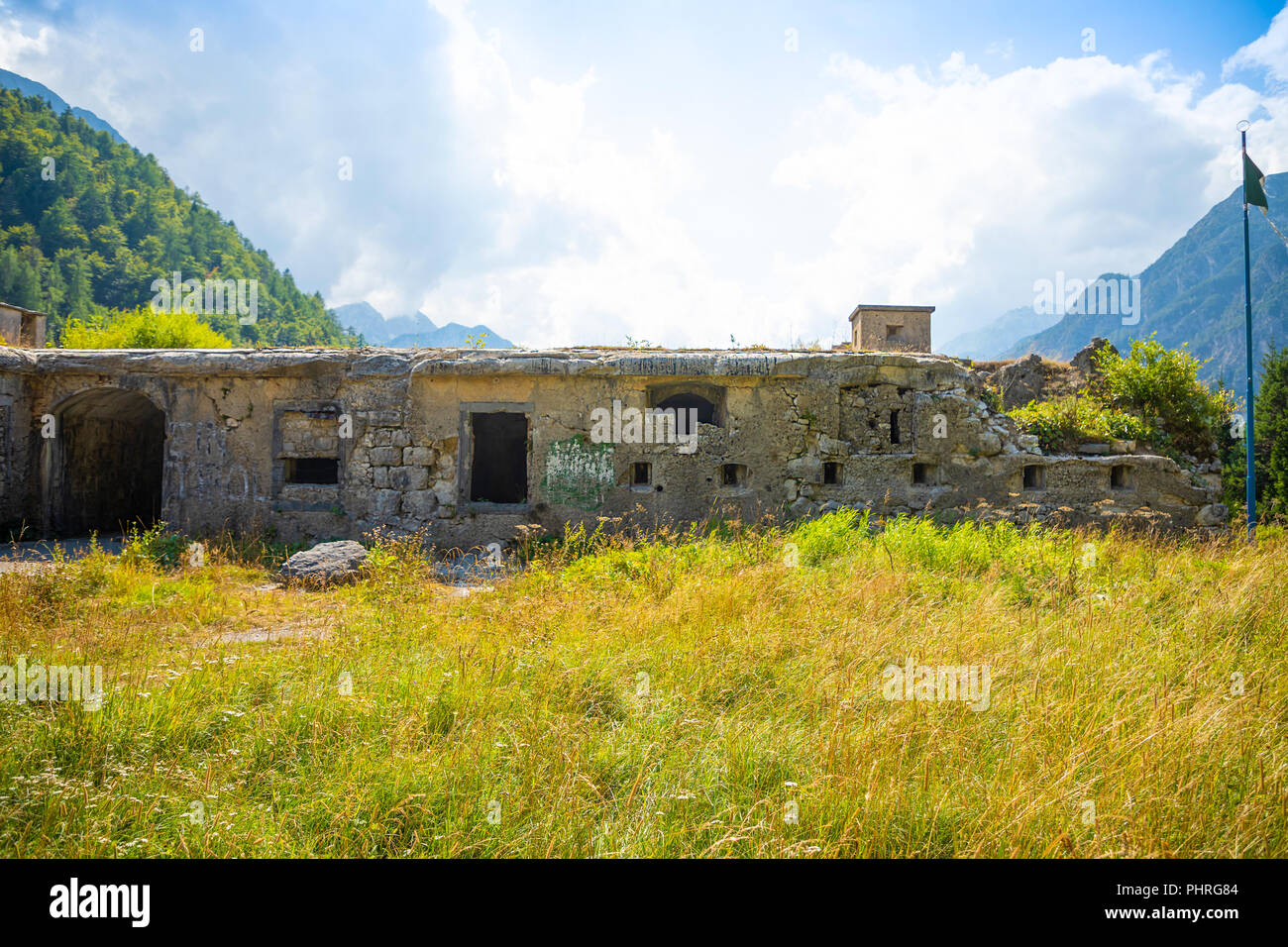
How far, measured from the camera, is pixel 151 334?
20.0 meters

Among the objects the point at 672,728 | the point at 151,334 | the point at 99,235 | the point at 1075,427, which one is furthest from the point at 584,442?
the point at 99,235

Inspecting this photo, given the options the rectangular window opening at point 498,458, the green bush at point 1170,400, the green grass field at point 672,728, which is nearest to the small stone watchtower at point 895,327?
the green bush at point 1170,400

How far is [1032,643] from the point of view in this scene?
3709mm

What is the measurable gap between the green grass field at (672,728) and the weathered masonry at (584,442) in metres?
3.66

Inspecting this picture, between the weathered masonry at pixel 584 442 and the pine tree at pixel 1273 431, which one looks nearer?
the weathered masonry at pixel 584 442

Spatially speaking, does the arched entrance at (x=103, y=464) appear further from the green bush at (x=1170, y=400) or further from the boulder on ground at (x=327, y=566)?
the green bush at (x=1170, y=400)

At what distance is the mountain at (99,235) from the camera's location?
4341cm

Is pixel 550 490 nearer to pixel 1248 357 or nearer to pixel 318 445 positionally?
pixel 318 445

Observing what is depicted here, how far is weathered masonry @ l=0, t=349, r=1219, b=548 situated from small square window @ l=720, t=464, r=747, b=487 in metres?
0.04

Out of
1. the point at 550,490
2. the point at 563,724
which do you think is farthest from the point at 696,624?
the point at 550,490

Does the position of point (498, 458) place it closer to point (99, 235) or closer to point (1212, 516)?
point (1212, 516)

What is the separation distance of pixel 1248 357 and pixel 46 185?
238 feet

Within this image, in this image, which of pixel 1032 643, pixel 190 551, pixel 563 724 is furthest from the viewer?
pixel 190 551

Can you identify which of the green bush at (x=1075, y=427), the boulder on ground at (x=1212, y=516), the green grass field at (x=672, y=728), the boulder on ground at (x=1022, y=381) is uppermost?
the boulder on ground at (x=1022, y=381)
